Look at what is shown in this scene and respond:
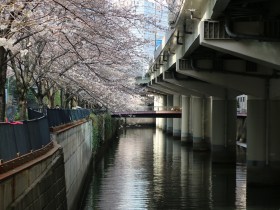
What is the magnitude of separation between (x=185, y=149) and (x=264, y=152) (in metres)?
25.7

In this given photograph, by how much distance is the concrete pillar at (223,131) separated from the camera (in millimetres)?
37469

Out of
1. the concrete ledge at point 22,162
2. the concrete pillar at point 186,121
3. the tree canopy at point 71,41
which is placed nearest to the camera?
the concrete ledge at point 22,162

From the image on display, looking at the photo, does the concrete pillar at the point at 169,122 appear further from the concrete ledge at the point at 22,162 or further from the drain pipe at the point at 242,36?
the concrete ledge at the point at 22,162

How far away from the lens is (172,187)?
26125 millimetres

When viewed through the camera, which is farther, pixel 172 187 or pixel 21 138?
pixel 172 187

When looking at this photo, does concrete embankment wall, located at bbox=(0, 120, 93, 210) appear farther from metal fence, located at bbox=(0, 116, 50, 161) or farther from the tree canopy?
the tree canopy

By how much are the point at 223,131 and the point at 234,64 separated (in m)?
9.44

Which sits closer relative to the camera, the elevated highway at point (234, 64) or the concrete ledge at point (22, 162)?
the concrete ledge at point (22, 162)

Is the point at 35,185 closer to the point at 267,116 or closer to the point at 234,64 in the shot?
the point at 267,116

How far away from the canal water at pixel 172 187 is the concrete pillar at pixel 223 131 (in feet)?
3.26

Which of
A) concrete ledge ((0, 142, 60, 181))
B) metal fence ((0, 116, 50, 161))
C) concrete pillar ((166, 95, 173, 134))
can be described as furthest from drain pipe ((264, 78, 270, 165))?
concrete pillar ((166, 95, 173, 134))

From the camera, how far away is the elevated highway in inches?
719

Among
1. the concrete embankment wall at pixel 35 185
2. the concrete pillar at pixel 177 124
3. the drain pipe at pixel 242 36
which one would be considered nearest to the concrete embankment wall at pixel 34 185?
the concrete embankment wall at pixel 35 185

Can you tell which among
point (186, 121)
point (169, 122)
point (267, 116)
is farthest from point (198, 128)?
point (169, 122)
